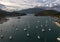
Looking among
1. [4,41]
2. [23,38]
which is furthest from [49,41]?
[4,41]

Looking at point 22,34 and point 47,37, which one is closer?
point 47,37

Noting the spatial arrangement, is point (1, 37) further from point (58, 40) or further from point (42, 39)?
point (58, 40)

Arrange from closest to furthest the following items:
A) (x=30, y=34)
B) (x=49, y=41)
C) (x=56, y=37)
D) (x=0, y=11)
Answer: (x=49, y=41)
(x=56, y=37)
(x=30, y=34)
(x=0, y=11)

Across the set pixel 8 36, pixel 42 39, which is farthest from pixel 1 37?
pixel 42 39

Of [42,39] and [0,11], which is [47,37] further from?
[0,11]

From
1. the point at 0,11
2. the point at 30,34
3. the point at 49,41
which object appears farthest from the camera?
the point at 0,11

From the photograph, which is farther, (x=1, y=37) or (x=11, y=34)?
(x=11, y=34)

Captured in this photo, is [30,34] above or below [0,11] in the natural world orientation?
above

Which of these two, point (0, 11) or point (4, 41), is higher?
point (4, 41)
